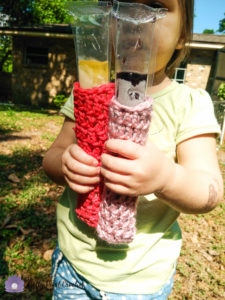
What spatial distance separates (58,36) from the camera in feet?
35.3

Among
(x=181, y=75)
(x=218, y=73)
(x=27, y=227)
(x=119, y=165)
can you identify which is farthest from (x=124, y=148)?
(x=218, y=73)

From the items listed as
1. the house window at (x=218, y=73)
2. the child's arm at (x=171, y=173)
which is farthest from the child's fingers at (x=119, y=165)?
the house window at (x=218, y=73)

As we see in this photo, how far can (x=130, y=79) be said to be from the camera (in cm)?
64

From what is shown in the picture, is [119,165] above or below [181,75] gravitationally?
above

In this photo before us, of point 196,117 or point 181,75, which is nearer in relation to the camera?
point 196,117

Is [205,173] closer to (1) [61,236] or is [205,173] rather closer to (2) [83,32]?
(2) [83,32]

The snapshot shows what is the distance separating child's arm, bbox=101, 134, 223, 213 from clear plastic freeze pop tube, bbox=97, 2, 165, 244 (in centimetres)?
4

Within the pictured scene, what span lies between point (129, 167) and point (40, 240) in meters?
2.32

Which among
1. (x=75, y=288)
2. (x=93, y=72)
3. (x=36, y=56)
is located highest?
(x=93, y=72)

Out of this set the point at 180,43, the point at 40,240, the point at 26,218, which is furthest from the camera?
the point at 26,218

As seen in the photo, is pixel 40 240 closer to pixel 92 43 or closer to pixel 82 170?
pixel 82 170

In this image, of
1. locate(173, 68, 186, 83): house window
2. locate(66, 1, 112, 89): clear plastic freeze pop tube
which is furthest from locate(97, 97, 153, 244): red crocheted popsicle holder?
locate(173, 68, 186, 83): house window

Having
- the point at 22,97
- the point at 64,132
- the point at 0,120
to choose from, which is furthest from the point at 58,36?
the point at 64,132

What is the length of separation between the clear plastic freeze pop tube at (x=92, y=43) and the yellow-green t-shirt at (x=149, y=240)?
16.3 inches
